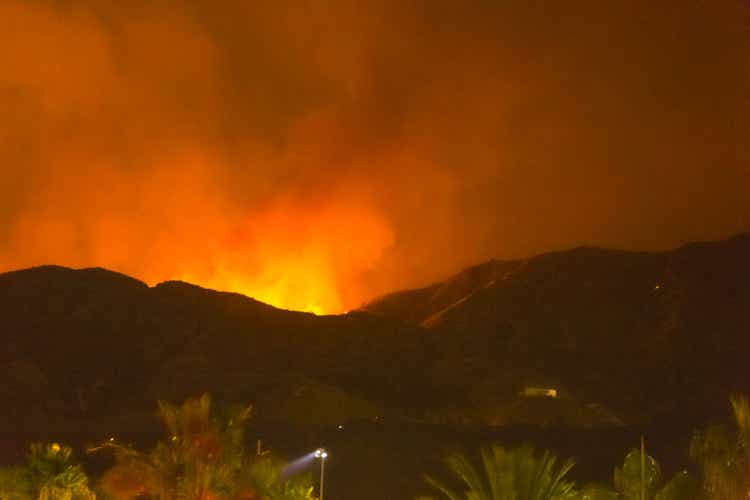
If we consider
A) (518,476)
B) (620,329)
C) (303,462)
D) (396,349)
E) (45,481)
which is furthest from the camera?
(620,329)

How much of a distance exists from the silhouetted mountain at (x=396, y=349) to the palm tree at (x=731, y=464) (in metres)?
83.1

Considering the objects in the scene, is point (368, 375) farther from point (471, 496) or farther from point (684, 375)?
point (471, 496)

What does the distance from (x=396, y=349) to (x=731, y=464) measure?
123m

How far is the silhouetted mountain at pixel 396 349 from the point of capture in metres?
126

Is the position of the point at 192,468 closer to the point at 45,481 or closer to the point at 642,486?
the point at 45,481

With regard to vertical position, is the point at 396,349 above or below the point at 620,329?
below

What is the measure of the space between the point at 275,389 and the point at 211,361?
17821 millimetres

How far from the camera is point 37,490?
35.8 metres

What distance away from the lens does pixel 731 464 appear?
27.0 meters

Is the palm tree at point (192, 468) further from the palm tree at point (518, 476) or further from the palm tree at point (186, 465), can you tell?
the palm tree at point (518, 476)

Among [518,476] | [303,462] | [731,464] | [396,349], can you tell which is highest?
[396,349]

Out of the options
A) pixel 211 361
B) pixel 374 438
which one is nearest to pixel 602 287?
pixel 211 361

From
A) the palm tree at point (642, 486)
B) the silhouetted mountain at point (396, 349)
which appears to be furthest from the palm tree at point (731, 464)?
the silhouetted mountain at point (396, 349)

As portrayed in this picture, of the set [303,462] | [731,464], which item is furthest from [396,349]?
[731,464]
